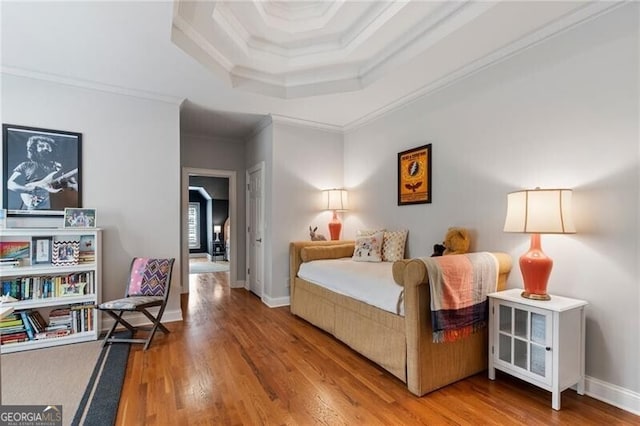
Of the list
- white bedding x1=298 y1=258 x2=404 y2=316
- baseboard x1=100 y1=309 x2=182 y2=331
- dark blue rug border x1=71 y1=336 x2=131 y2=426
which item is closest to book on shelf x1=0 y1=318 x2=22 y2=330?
baseboard x1=100 y1=309 x2=182 y2=331


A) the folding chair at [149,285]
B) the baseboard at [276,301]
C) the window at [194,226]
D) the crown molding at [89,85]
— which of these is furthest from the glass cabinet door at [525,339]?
the window at [194,226]

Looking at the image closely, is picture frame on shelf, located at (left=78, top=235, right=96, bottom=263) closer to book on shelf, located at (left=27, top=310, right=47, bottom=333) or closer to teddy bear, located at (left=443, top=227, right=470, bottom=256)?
book on shelf, located at (left=27, top=310, right=47, bottom=333)

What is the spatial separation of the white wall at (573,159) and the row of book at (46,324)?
3.54m

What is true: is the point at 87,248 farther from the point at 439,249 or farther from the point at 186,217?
the point at 439,249

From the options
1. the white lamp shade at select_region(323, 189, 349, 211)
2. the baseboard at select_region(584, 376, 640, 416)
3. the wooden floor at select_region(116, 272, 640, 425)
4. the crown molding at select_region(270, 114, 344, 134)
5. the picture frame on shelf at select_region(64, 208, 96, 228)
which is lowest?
the wooden floor at select_region(116, 272, 640, 425)

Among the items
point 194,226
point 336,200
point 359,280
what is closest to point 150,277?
point 359,280

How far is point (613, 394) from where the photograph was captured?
192 centimetres

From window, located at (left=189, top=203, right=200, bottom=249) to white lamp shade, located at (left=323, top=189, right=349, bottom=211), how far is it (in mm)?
7283

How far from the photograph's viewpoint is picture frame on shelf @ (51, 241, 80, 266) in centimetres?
282

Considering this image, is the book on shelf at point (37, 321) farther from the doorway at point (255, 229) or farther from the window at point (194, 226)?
the window at point (194, 226)

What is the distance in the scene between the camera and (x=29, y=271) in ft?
8.70

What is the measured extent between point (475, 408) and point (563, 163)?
1.77 meters

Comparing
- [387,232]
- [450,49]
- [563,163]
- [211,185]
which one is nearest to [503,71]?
[450,49]

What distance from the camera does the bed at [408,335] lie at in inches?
80.2
